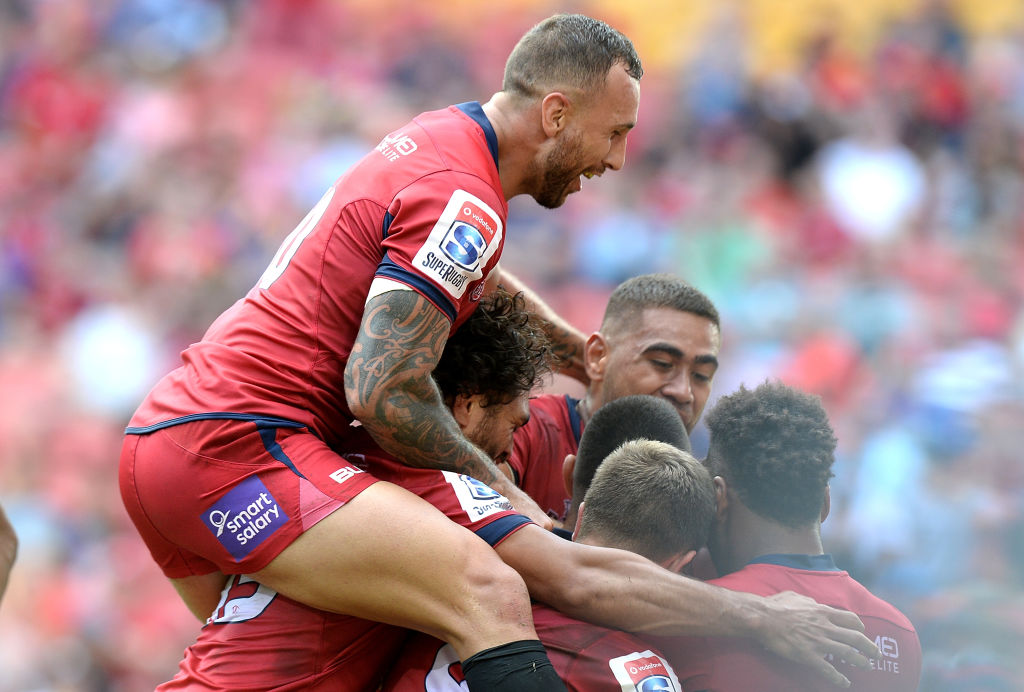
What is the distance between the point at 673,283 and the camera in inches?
170

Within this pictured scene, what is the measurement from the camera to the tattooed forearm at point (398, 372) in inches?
116

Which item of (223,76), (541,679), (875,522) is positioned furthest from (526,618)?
(223,76)

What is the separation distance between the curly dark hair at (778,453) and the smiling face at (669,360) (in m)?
0.79

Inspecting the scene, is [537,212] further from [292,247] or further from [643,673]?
[643,673]

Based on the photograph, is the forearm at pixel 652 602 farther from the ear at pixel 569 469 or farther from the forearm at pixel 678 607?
the ear at pixel 569 469

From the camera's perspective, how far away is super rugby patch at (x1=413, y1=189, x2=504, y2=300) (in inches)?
119

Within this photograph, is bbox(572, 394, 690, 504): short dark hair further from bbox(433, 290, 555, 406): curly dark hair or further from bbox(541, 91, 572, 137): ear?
bbox(541, 91, 572, 137): ear

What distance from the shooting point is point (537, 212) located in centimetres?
940

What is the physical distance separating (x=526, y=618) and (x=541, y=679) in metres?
0.16

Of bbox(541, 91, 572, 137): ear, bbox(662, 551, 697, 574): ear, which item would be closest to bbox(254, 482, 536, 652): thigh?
bbox(662, 551, 697, 574): ear

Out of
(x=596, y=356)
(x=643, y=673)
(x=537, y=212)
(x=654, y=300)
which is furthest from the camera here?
(x=537, y=212)

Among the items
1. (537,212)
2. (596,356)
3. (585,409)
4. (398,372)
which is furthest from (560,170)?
(537,212)

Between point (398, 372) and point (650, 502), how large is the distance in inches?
Result: 28.7

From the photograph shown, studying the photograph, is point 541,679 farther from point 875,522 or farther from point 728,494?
point 875,522
